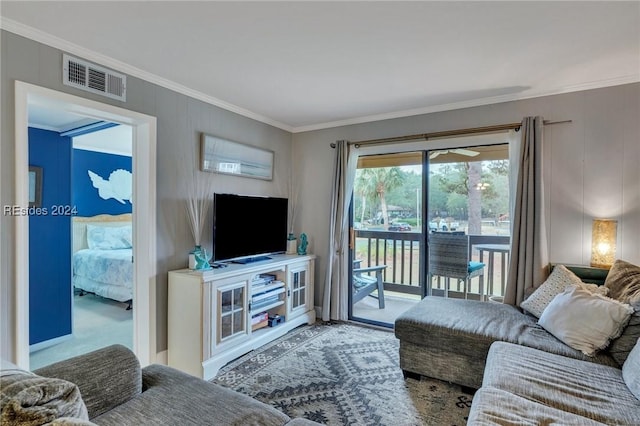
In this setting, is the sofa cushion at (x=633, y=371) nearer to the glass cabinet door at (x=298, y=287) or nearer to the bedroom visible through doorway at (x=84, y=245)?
the glass cabinet door at (x=298, y=287)

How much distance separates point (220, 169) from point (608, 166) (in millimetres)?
3364

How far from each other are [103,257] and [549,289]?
210 inches

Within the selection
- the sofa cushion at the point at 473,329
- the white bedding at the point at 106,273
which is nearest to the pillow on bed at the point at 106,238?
the white bedding at the point at 106,273

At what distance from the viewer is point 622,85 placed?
2633mm

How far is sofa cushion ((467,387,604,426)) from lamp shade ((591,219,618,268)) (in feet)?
5.67

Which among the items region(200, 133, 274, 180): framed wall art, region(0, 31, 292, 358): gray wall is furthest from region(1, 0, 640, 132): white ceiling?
region(200, 133, 274, 180): framed wall art

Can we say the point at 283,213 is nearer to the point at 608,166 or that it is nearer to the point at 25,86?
the point at 25,86

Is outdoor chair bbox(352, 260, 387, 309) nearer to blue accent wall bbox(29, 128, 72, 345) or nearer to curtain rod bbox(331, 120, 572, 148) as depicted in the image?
curtain rod bbox(331, 120, 572, 148)

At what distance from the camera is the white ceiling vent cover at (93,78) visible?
217cm

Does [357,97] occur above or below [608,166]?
above

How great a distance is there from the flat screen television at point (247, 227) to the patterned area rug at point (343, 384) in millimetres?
924

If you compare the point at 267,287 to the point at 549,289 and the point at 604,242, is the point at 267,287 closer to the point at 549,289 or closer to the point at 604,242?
the point at 549,289

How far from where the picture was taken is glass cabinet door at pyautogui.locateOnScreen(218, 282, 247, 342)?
2.74m

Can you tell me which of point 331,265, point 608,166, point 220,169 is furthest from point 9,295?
point 608,166
